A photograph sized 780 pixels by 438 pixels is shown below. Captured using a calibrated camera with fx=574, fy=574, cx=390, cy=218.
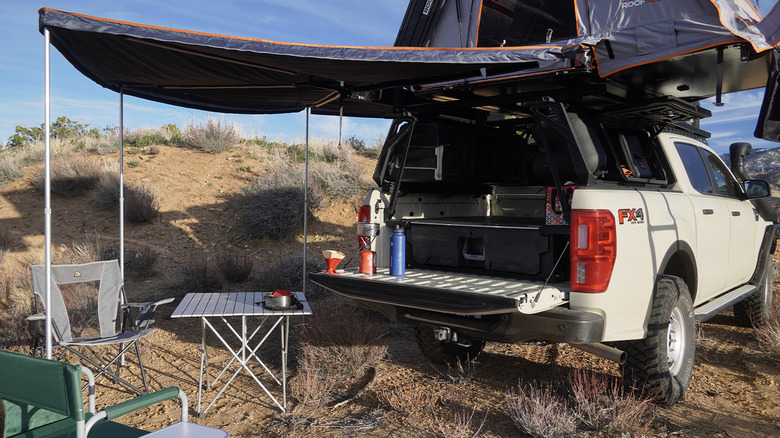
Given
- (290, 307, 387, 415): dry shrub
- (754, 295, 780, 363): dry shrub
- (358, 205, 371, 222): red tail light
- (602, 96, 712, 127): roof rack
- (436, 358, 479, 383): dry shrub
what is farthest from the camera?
(754, 295, 780, 363): dry shrub

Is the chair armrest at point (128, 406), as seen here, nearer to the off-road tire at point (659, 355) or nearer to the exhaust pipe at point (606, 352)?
the exhaust pipe at point (606, 352)

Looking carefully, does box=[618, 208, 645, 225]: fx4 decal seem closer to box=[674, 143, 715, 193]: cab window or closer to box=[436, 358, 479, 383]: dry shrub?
box=[674, 143, 715, 193]: cab window

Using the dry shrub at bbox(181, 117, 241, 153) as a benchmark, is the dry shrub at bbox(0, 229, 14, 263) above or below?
below

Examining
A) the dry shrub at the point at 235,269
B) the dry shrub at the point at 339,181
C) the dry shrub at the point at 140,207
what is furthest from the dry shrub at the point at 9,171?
the dry shrub at the point at 235,269

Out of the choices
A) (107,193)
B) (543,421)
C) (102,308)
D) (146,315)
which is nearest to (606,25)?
(543,421)

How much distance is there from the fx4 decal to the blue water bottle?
1.62 metres

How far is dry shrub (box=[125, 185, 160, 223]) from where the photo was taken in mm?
11805

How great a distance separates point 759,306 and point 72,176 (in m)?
13.6

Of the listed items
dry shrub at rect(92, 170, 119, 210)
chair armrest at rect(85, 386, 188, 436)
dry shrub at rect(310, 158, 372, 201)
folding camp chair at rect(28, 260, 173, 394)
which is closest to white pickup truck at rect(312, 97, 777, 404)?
folding camp chair at rect(28, 260, 173, 394)

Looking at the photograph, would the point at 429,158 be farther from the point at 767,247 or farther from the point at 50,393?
the point at 767,247

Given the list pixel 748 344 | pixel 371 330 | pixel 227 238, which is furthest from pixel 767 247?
pixel 227 238

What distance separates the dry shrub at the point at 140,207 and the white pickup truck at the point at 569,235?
8405 mm

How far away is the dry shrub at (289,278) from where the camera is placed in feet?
26.0

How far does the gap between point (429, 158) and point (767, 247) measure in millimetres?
4101
